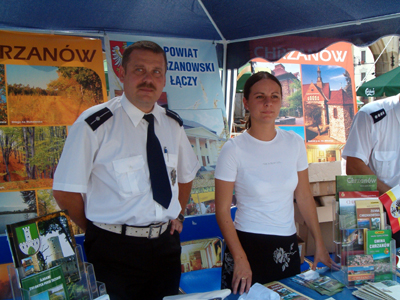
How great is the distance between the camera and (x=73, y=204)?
163 centimetres

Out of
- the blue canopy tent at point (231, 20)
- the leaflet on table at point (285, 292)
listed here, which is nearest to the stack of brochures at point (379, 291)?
the leaflet on table at point (285, 292)

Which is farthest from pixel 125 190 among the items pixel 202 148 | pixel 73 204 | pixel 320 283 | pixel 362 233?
pixel 202 148

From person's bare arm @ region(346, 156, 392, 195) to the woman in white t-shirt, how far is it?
0.63m

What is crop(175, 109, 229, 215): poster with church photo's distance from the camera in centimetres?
305

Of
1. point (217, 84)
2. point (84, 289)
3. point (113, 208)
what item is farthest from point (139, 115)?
point (217, 84)

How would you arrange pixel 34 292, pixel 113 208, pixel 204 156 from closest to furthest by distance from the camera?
pixel 34 292
pixel 113 208
pixel 204 156

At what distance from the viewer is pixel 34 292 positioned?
3.05 feet

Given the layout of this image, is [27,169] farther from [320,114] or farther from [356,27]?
[320,114]

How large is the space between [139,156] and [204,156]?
1.50 metres

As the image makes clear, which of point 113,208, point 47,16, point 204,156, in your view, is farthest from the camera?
point 204,156

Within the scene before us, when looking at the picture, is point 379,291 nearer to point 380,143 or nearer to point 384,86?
point 380,143

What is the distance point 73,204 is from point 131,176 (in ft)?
1.12

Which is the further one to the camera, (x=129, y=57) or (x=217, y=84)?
(x=217, y=84)

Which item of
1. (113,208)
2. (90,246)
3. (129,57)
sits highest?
(129,57)
